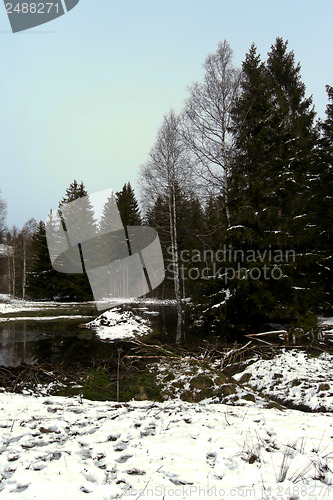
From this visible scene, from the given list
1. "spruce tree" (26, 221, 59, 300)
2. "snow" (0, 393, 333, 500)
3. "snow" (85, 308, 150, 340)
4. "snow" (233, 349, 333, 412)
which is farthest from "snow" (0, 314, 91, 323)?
"snow" (0, 393, 333, 500)

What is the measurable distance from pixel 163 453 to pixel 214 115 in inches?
486

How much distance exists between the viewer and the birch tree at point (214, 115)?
485 inches

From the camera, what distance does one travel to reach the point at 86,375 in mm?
7598

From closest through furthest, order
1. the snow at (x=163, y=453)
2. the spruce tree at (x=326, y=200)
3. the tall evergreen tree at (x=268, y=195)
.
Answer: the snow at (x=163, y=453) < the tall evergreen tree at (x=268, y=195) < the spruce tree at (x=326, y=200)

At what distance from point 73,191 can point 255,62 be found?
24061 millimetres

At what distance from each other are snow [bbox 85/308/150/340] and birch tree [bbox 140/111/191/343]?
103 inches

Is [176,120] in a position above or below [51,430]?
above

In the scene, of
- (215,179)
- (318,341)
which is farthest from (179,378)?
(215,179)

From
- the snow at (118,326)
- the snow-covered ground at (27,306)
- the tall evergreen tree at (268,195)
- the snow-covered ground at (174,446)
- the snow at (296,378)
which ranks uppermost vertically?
the tall evergreen tree at (268,195)

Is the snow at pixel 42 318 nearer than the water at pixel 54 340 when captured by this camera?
No

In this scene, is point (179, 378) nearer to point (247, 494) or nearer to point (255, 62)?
point (247, 494)

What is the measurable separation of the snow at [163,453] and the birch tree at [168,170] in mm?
9848

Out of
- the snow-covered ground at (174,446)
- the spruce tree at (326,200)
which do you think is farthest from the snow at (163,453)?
the spruce tree at (326,200)

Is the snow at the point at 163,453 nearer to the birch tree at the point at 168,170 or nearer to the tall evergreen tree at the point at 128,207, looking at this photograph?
the birch tree at the point at 168,170
